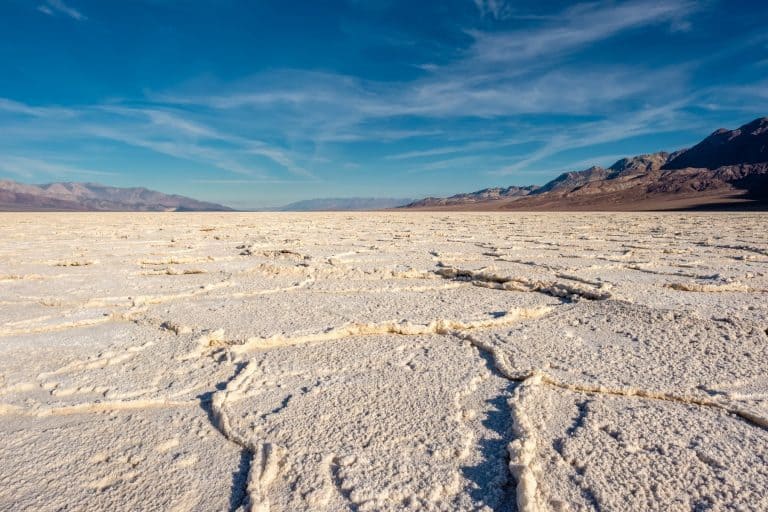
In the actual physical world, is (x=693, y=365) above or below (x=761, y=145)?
below

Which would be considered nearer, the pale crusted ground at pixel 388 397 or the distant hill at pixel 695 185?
the pale crusted ground at pixel 388 397

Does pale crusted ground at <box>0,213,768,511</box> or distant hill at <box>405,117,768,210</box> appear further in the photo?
distant hill at <box>405,117,768,210</box>

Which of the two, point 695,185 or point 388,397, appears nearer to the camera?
point 388,397

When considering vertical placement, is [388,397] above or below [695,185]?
above

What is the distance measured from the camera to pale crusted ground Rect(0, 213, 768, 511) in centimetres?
100

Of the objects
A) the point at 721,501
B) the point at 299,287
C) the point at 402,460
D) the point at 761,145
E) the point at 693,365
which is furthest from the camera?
the point at 761,145

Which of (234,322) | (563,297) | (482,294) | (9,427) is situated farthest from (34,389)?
(563,297)

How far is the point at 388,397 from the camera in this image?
1.42 m

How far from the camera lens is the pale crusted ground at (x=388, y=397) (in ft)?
3.27

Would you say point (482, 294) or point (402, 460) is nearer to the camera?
point (402, 460)

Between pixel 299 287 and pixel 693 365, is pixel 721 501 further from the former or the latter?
pixel 299 287

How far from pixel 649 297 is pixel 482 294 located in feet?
3.12

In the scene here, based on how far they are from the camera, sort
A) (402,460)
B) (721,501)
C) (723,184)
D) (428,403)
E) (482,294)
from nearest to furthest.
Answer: (721,501) < (402,460) < (428,403) < (482,294) < (723,184)

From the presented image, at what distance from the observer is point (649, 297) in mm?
2545
